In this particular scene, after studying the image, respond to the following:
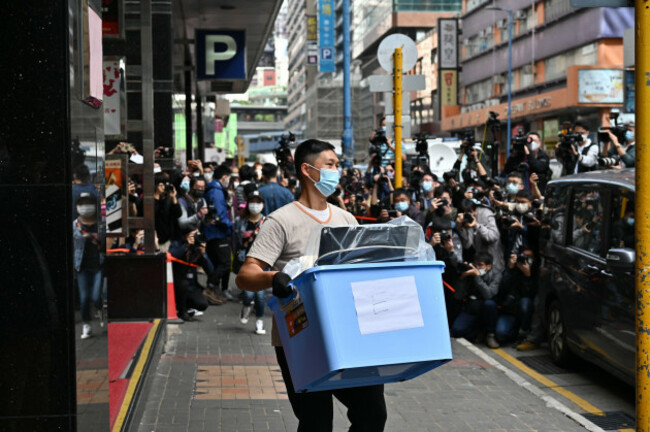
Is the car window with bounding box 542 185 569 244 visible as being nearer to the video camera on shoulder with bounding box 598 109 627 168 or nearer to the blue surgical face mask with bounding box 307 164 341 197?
the video camera on shoulder with bounding box 598 109 627 168

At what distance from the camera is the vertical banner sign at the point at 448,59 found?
6850 cm

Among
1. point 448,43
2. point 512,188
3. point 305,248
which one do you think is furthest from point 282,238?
point 448,43

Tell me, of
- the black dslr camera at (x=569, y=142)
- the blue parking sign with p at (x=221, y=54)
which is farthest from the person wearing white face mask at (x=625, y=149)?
the blue parking sign with p at (x=221, y=54)

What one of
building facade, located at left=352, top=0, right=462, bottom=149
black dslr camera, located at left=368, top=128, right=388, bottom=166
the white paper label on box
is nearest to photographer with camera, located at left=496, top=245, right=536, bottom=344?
black dslr camera, located at left=368, top=128, right=388, bottom=166

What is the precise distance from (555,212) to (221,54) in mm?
9975

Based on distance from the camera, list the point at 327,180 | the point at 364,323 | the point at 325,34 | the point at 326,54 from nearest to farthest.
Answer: the point at 364,323 < the point at 327,180 < the point at 325,34 < the point at 326,54

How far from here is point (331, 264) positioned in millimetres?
3709

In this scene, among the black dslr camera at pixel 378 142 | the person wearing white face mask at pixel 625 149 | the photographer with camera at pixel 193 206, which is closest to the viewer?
the person wearing white face mask at pixel 625 149

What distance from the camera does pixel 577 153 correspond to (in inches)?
490

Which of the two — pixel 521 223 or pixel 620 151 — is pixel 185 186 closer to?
pixel 521 223

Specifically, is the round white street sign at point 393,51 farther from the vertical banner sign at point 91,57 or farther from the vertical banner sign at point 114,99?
the vertical banner sign at point 91,57

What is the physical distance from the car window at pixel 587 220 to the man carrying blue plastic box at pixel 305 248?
4.47 m

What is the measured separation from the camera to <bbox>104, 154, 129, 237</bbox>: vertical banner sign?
8.39 metres

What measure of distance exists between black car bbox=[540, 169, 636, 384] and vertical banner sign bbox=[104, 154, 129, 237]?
403 cm
